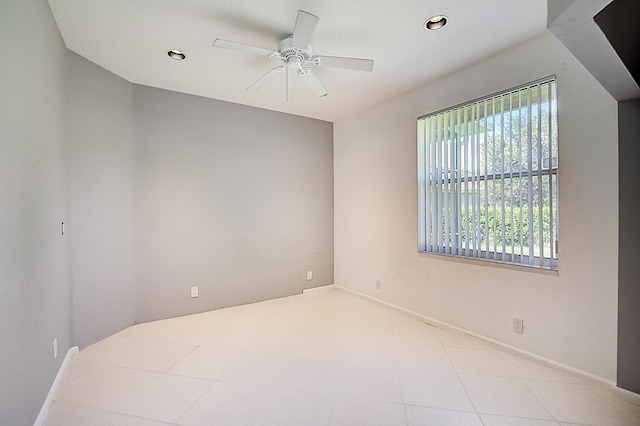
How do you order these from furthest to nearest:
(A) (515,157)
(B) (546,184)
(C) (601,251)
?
(A) (515,157) → (B) (546,184) → (C) (601,251)

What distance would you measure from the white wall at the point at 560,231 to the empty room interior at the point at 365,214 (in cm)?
2

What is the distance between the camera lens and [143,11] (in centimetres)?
190

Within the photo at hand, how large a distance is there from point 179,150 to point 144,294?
1.66 m

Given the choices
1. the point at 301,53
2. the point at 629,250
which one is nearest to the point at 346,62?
the point at 301,53

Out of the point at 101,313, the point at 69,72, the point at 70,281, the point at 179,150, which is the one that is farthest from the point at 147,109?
the point at 101,313

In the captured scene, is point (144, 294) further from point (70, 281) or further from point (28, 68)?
point (28, 68)

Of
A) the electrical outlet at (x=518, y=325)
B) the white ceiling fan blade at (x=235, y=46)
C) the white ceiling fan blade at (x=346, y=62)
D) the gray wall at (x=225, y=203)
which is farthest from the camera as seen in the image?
the gray wall at (x=225, y=203)

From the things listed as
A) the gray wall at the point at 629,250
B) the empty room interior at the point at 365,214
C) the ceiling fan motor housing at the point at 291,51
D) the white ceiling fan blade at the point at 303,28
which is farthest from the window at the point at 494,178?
the white ceiling fan blade at the point at 303,28

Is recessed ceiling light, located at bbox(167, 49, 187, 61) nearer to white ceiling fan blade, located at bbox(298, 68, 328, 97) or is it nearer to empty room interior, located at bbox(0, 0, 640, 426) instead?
empty room interior, located at bbox(0, 0, 640, 426)

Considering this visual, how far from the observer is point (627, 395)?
1.75m

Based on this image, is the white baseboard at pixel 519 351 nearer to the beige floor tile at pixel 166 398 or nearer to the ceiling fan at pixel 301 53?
the beige floor tile at pixel 166 398

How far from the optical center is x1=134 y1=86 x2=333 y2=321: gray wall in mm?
3102

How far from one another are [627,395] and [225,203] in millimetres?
3833

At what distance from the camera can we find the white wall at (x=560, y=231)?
188 centimetres
